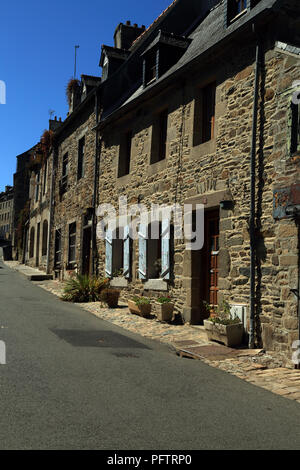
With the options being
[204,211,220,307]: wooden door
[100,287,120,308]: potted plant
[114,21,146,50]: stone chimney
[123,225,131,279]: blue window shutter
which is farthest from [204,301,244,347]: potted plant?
[114,21,146,50]: stone chimney

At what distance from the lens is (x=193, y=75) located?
965 centimetres

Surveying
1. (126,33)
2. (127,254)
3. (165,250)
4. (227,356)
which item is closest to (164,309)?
(165,250)

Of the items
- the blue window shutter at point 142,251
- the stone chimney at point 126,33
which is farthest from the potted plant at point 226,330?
the stone chimney at point 126,33

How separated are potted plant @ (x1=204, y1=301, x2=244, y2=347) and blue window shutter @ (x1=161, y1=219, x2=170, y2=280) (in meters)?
2.46

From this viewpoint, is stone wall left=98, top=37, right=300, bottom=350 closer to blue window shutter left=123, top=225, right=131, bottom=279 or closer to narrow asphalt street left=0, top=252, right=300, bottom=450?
blue window shutter left=123, top=225, right=131, bottom=279

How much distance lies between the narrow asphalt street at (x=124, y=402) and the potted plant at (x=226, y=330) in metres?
0.99

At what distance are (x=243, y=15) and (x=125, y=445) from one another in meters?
8.58

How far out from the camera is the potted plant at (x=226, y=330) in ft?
23.6

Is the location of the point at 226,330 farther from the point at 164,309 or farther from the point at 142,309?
the point at 142,309

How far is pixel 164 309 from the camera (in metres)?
9.43

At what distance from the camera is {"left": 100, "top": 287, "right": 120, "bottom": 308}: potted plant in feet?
36.8

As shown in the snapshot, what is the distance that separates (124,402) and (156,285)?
619 cm

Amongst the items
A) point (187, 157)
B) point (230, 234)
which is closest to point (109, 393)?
point (230, 234)

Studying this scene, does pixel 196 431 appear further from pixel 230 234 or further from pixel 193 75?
pixel 193 75
